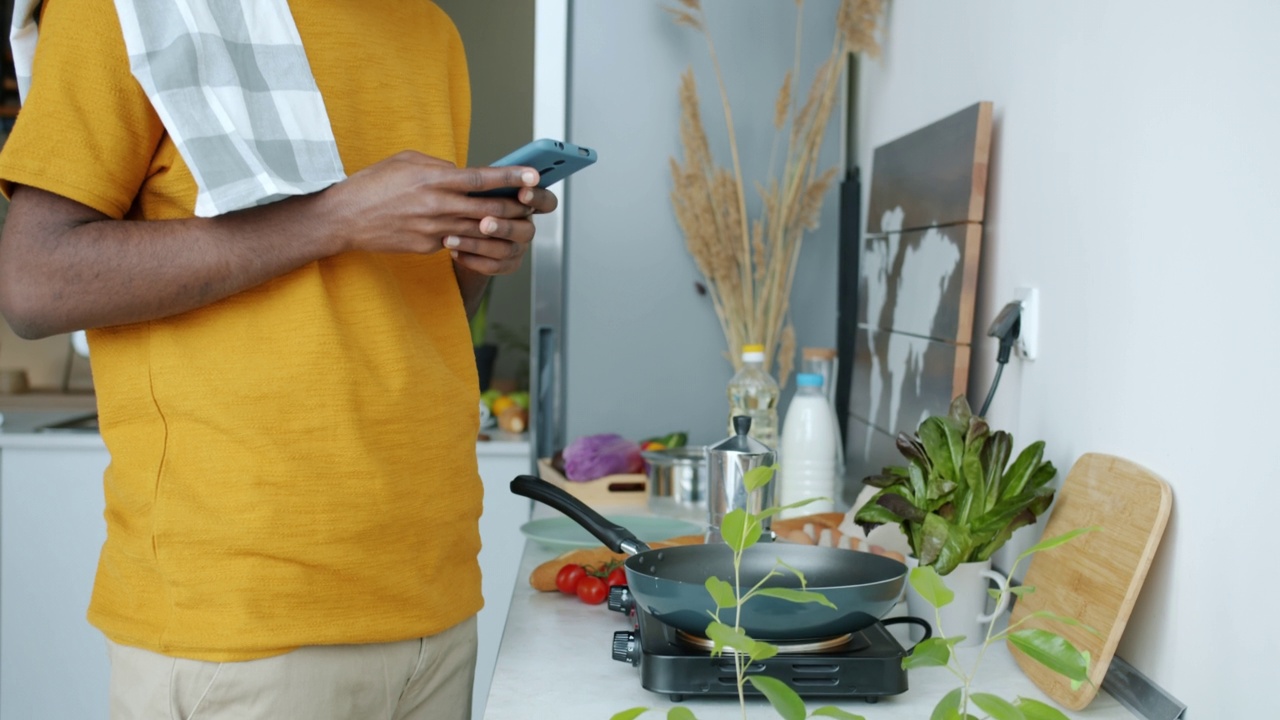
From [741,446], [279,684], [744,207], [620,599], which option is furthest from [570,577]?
[744,207]

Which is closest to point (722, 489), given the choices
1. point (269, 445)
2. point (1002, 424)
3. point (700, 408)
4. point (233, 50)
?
point (1002, 424)

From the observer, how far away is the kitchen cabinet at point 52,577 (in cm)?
242

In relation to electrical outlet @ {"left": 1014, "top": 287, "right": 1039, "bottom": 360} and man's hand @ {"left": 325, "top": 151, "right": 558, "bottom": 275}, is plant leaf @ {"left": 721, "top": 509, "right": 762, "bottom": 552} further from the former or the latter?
electrical outlet @ {"left": 1014, "top": 287, "right": 1039, "bottom": 360}

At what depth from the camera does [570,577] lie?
1.31 m

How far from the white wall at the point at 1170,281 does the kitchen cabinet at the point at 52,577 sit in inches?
59.3

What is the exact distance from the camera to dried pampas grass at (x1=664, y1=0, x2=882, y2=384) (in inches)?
87.9

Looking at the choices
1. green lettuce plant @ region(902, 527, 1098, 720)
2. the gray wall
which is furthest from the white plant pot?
the gray wall

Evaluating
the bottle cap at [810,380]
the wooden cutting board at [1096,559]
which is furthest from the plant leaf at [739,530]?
the bottle cap at [810,380]

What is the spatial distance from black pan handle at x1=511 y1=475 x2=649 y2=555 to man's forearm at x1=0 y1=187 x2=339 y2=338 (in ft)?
1.22

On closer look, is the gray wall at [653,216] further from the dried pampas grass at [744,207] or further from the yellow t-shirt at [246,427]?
the yellow t-shirt at [246,427]

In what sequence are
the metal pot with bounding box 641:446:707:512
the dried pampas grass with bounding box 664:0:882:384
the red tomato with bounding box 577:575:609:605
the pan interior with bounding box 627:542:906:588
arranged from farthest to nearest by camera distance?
the dried pampas grass with bounding box 664:0:882:384, the metal pot with bounding box 641:446:707:512, the red tomato with bounding box 577:575:609:605, the pan interior with bounding box 627:542:906:588

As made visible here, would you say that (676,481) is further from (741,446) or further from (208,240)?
(208,240)

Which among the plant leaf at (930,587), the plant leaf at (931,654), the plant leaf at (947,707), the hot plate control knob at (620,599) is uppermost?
the plant leaf at (930,587)

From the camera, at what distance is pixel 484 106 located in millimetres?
3303
